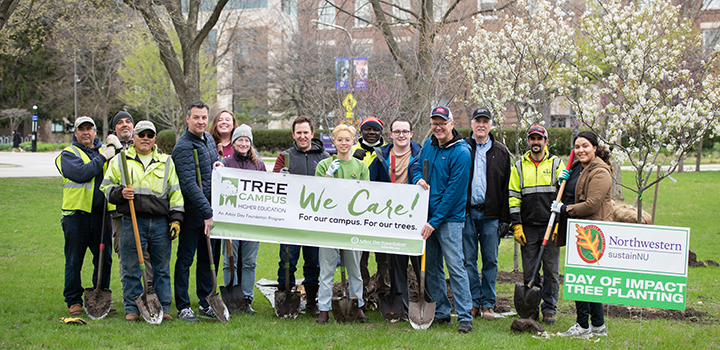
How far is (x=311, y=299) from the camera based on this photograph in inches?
279

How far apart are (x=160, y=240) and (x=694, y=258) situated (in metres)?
9.75

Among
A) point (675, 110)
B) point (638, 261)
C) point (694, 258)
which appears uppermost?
point (675, 110)

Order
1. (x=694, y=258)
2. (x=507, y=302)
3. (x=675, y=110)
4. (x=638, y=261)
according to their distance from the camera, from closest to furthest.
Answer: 1. (x=638, y=261)
2. (x=507, y=302)
3. (x=675, y=110)
4. (x=694, y=258)

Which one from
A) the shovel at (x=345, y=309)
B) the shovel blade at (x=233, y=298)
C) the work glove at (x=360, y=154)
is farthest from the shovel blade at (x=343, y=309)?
the work glove at (x=360, y=154)

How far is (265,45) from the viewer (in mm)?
43781

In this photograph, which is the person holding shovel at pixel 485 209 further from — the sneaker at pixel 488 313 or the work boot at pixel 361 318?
Answer: the work boot at pixel 361 318

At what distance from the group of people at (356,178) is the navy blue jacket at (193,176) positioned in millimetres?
12

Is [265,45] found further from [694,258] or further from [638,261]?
[638,261]

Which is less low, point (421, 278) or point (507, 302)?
point (421, 278)

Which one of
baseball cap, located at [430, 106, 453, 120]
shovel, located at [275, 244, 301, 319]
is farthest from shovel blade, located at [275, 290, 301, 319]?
baseball cap, located at [430, 106, 453, 120]

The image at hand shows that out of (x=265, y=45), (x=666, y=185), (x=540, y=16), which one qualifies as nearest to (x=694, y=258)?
(x=540, y=16)

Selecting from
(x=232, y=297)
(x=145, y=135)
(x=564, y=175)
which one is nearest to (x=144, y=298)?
(x=232, y=297)

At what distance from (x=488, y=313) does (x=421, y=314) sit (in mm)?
1037

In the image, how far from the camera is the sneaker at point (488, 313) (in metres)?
6.81
